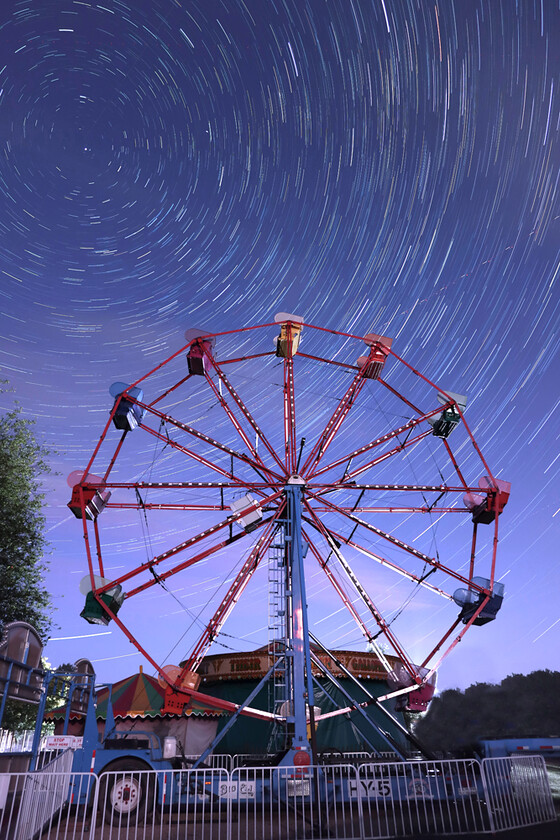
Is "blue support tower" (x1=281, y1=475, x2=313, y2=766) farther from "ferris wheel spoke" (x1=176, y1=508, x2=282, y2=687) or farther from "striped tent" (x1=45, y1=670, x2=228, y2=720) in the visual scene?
"striped tent" (x1=45, y1=670, x2=228, y2=720)

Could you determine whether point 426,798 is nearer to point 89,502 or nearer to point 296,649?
point 296,649

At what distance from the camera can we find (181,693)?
51.6 feet

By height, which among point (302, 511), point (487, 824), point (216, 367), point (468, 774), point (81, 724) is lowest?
point (487, 824)

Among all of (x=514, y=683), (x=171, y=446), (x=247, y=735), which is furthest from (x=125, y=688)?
(x=514, y=683)

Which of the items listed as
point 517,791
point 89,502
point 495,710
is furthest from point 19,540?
point 495,710

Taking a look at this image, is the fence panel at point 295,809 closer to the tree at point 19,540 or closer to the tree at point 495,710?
the tree at point 19,540

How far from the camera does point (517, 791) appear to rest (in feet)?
36.1

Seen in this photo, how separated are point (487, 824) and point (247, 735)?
16.1m

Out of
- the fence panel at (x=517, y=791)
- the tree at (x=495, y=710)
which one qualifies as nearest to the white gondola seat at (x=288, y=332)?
the fence panel at (x=517, y=791)

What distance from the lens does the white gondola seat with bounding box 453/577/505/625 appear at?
17.9 metres

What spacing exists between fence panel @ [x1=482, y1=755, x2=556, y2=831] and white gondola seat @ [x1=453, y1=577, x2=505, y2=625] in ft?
21.3

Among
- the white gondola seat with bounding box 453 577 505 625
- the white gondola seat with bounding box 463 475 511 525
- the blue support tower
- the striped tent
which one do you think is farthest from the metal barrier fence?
the striped tent

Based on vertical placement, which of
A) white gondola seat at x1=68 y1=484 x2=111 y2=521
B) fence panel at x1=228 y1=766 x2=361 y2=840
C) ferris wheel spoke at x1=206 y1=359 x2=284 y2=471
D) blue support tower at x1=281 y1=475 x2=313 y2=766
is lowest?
fence panel at x1=228 y1=766 x2=361 y2=840

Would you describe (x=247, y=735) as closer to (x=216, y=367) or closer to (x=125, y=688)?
(x=125, y=688)
